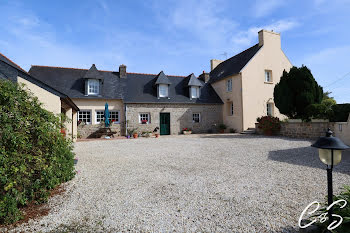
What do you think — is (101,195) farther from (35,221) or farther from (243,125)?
(243,125)

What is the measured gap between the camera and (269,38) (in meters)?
17.4

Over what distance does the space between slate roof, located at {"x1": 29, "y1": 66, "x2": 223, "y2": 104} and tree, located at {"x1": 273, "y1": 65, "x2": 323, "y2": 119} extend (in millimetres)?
6229

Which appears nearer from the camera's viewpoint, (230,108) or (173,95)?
(173,95)

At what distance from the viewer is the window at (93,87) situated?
15854 millimetres

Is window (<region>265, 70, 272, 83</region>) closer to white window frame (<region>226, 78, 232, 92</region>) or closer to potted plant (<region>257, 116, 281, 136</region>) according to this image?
white window frame (<region>226, 78, 232, 92</region>)

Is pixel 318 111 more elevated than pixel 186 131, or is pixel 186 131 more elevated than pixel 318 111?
pixel 318 111

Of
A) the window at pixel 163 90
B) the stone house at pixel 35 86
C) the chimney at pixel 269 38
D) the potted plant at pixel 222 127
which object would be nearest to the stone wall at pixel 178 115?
the potted plant at pixel 222 127

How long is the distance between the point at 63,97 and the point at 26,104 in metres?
5.64

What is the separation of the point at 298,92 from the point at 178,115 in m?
9.35

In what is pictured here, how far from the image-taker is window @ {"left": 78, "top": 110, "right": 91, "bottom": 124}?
15.2 m

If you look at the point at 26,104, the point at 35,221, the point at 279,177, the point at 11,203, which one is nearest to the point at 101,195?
the point at 35,221

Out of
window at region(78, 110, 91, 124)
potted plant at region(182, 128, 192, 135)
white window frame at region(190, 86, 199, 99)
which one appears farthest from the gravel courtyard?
white window frame at region(190, 86, 199, 99)

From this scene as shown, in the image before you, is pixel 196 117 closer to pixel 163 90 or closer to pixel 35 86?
pixel 163 90

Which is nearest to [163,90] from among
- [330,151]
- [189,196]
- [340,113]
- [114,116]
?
[114,116]
